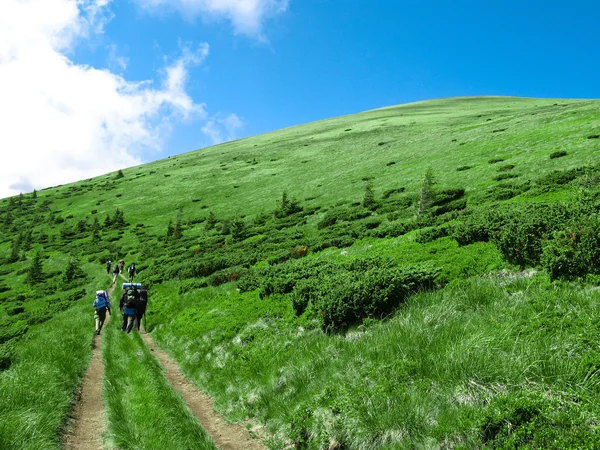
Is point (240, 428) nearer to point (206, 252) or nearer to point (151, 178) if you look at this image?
point (206, 252)

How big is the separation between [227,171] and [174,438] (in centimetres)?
9209

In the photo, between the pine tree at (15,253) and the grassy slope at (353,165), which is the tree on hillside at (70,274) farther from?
the pine tree at (15,253)

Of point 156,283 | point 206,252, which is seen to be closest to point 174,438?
point 156,283

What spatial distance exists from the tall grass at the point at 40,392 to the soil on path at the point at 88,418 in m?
0.23

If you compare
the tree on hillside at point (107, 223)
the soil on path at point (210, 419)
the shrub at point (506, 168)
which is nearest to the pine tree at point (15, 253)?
the tree on hillside at point (107, 223)

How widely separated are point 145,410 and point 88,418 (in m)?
1.34

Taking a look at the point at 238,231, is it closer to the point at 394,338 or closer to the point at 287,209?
the point at 287,209

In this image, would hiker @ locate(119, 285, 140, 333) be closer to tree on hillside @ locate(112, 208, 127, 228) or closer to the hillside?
the hillside

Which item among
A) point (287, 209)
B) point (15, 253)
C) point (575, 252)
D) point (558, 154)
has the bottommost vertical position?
point (575, 252)

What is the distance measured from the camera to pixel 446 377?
6.44 m

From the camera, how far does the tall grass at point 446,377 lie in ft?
16.8

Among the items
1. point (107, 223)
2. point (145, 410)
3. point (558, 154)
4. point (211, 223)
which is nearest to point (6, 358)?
point (145, 410)

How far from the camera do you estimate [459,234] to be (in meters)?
14.8

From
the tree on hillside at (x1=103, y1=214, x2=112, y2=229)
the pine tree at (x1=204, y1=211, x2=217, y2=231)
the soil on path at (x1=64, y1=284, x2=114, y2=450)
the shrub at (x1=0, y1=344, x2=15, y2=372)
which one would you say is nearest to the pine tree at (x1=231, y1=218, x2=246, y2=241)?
the pine tree at (x1=204, y1=211, x2=217, y2=231)
